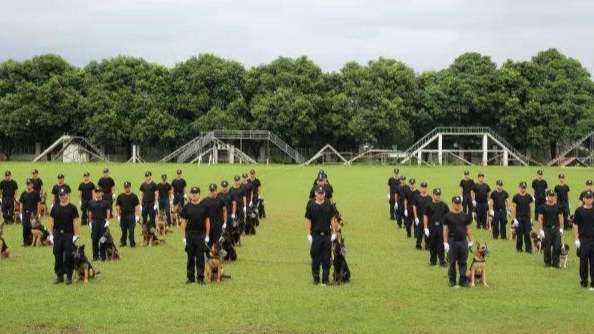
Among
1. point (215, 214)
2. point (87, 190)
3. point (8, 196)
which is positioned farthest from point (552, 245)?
point (8, 196)

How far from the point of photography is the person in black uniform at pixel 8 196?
30.2 meters

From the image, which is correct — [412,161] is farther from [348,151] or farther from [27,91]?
[27,91]

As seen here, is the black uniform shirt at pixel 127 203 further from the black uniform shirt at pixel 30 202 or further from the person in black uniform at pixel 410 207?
the person in black uniform at pixel 410 207

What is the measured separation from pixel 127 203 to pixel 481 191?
1410 cm

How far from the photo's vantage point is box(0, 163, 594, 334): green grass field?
13961 mm

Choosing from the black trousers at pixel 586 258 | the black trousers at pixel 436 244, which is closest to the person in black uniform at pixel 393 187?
the black trousers at pixel 436 244

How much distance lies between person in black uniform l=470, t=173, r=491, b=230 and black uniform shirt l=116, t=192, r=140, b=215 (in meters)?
13.7

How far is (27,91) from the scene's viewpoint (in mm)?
83250

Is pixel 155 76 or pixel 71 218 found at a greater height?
pixel 155 76

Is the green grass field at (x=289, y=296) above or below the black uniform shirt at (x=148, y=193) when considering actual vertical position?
below

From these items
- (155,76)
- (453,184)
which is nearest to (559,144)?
(453,184)

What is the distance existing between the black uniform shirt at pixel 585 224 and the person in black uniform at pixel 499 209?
30.0ft

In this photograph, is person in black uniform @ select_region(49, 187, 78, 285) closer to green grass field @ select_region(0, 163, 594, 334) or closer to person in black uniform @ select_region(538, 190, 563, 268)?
green grass field @ select_region(0, 163, 594, 334)

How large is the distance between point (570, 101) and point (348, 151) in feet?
80.1
